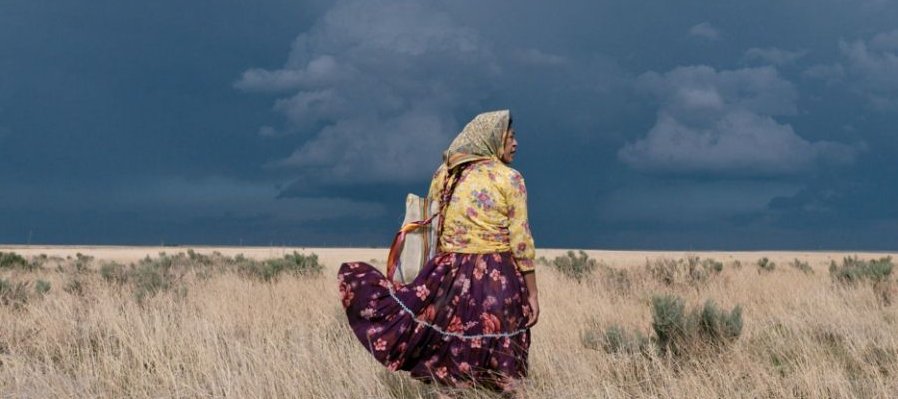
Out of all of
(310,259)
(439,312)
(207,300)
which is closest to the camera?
(439,312)

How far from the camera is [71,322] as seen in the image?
7609 millimetres

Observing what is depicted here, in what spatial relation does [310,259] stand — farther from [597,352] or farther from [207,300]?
[597,352]

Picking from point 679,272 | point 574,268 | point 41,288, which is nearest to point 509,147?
point 41,288

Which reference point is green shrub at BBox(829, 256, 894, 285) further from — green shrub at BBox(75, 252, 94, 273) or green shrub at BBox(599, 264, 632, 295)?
green shrub at BBox(75, 252, 94, 273)

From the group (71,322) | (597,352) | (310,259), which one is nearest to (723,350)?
(597,352)

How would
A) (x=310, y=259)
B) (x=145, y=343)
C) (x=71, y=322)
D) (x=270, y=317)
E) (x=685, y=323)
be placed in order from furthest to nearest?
1. (x=310, y=259)
2. (x=270, y=317)
3. (x=71, y=322)
4. (x=685, y=323)
5. (x=145, y=343)

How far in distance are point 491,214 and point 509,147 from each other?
0.46 metres

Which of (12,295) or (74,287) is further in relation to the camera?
(74,287)

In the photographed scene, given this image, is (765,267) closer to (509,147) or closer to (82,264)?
(509,147)

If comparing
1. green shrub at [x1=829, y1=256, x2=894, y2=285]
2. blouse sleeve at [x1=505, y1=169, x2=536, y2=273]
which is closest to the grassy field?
blouse sleeve at [x1=505, y1=169, x2=536, y2=273]

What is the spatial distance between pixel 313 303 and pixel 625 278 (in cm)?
664

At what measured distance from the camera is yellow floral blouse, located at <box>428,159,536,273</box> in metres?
4.48

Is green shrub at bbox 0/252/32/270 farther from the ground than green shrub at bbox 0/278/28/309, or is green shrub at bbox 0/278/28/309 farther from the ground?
green shrub at bbox 0/252/32/270

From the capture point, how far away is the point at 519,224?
4465 millimetres
